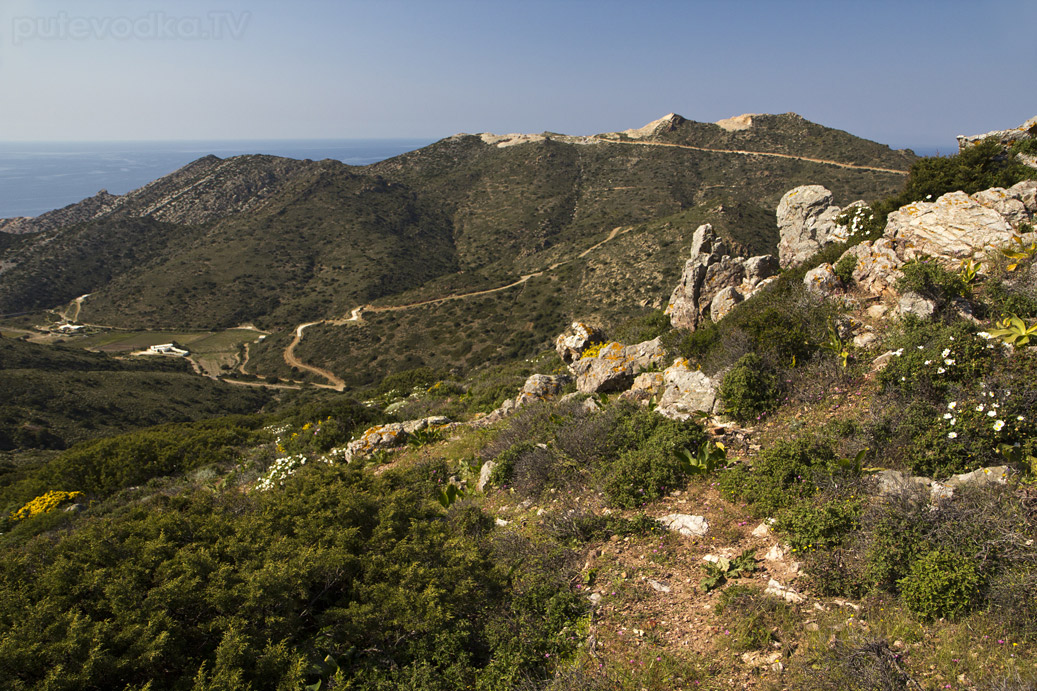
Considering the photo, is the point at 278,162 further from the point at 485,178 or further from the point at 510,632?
the point at 510,632

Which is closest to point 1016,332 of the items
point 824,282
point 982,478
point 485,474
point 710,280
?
point 982,478

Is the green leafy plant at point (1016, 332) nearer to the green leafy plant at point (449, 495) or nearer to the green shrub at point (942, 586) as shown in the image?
the green shrub at point (942, 586)

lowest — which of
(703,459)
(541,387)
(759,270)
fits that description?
(541,387)

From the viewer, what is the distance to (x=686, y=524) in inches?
213

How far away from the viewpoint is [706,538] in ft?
17.1

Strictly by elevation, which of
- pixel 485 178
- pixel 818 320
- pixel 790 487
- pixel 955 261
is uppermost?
pixel 485 178

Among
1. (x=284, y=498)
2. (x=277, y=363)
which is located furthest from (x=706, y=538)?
(x=277, y=363)

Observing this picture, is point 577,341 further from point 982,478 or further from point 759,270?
point 982,478

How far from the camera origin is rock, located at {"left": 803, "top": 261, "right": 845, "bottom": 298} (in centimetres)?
940

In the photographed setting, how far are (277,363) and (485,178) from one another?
63.8 m

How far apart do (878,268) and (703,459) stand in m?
5.94

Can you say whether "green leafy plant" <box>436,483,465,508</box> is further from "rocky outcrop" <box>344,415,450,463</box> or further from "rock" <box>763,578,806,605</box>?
"rock" <box>763,578,806,605</box>

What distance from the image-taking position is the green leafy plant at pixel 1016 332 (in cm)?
603

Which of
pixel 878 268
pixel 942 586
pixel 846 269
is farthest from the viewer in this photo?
pixel 846 269
